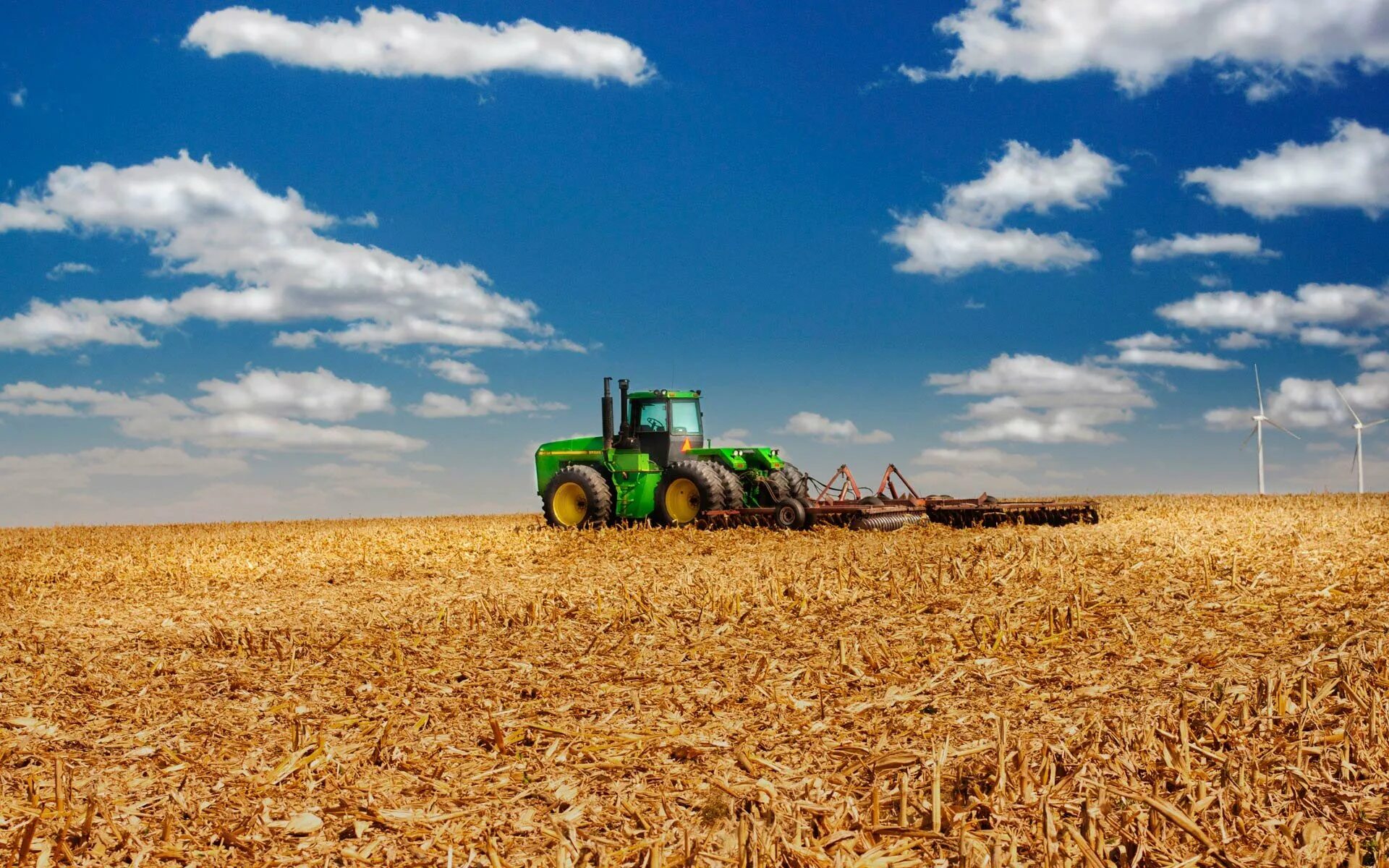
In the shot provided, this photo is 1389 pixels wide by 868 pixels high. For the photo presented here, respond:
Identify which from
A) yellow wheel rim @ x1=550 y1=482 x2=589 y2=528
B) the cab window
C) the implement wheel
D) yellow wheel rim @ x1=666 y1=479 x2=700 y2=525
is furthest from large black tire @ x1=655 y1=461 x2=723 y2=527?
yellow wheel rim @ x1=550 y1=482 x2=589 y2=528

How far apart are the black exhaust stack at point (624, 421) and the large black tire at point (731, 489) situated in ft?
6.76

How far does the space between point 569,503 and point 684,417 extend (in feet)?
10.1

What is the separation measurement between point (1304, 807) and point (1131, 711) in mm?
1334

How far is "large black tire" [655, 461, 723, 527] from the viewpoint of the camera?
66.4ft

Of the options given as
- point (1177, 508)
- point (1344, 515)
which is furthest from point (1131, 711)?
point (1177, 508)

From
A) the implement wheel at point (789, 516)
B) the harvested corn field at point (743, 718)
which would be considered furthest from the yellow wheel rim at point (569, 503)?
the harvested corn field at point (743, 718)

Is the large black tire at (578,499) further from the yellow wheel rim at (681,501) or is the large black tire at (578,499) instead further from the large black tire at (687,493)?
the yellow wheel rim at (681,501)

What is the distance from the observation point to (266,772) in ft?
20.5

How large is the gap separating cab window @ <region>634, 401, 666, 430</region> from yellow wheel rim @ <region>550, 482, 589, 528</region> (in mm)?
1952

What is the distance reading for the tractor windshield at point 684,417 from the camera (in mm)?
21594

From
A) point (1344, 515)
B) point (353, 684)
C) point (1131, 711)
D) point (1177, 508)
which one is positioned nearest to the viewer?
point (1131, 711)

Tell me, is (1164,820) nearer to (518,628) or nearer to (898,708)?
(898,708)

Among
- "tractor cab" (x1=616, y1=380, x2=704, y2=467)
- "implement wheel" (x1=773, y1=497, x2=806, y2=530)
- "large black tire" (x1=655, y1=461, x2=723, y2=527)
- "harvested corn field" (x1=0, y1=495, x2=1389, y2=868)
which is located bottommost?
"harvested corn field" (x1=0, y1=495, x2=1389, y2=868)

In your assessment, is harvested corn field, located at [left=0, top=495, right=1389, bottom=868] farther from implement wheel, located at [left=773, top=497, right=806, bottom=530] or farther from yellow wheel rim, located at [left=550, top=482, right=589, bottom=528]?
→ yellow wheel rim, located at [left=550, top=482, right=589, bottom=528]
